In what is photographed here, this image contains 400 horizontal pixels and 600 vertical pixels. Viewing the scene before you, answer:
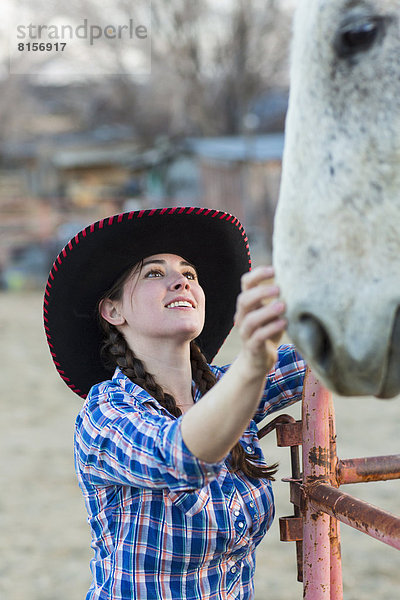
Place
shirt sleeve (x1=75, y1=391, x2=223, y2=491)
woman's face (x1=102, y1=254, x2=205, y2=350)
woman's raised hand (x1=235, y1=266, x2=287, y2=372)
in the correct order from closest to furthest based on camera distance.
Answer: woman's raised hand (x1=235, y1=266, x2=287, y2=372) < shirt sleeve (x1=75, y1=391, x2=223, y2=491) < woman's face (x1=102, y1=254, x2=205, y2=350)

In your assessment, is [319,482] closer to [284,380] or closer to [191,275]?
[284,380]

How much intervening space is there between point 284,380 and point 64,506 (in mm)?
2912

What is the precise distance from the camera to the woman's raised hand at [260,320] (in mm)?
1055

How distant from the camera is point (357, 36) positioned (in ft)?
3.26

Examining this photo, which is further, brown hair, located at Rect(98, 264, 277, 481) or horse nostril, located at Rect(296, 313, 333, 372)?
brown hair, located at Rect(98, 264, 277, 481)

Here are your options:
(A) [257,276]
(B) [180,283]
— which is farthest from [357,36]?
(B) [180,283]

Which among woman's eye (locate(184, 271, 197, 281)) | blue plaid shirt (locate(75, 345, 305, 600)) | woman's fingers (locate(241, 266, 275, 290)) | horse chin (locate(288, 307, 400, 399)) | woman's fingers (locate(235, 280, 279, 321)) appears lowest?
blue plaid shirt (locate(75, 345, 305, 600))

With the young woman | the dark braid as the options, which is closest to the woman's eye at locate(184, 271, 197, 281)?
the young woman

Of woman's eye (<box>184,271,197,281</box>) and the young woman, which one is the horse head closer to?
the young woman

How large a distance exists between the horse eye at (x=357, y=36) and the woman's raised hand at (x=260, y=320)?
13.0 inches

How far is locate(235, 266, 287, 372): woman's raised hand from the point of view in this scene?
3.46 ft

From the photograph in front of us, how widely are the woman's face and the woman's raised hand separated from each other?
1.52ft

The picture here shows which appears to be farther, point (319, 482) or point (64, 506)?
point (64, 506)

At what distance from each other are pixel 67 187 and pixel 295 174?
25889 millimetres
